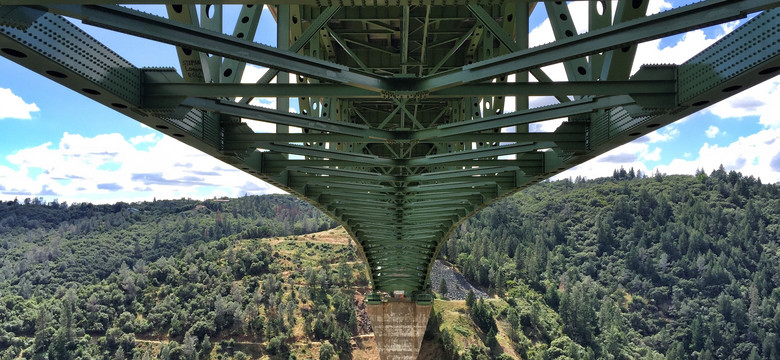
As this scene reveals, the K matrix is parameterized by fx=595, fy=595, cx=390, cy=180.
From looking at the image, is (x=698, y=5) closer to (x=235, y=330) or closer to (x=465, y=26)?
(x=465, y=26)

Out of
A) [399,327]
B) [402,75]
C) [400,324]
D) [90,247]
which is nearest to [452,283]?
[400,324]

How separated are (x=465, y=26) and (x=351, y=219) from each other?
41.6 feet

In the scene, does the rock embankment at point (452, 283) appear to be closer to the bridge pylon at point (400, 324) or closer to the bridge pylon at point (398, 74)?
the bridge pylon at point (400, 324)

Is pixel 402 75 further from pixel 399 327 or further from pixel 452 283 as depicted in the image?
pixel 452 283

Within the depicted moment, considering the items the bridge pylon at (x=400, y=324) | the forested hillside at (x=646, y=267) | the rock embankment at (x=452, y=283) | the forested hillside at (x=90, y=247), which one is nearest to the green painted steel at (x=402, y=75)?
the bridge pylon at (x=400, y=324)

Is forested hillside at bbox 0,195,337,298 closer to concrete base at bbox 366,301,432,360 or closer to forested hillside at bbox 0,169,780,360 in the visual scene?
forested hillside at bbox 0,169,780,360

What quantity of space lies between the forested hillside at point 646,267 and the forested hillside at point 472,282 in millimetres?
505

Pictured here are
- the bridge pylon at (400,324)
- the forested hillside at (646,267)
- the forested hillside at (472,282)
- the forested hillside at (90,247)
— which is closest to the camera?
the bridge pylon at (400,324)

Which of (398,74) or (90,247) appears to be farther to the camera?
(90,247)


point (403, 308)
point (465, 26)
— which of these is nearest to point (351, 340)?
point (403, 308)

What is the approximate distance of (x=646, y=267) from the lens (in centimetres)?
15838

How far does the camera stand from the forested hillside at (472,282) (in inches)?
4119

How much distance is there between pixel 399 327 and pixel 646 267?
133 m

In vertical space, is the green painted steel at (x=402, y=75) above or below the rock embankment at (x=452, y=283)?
above
